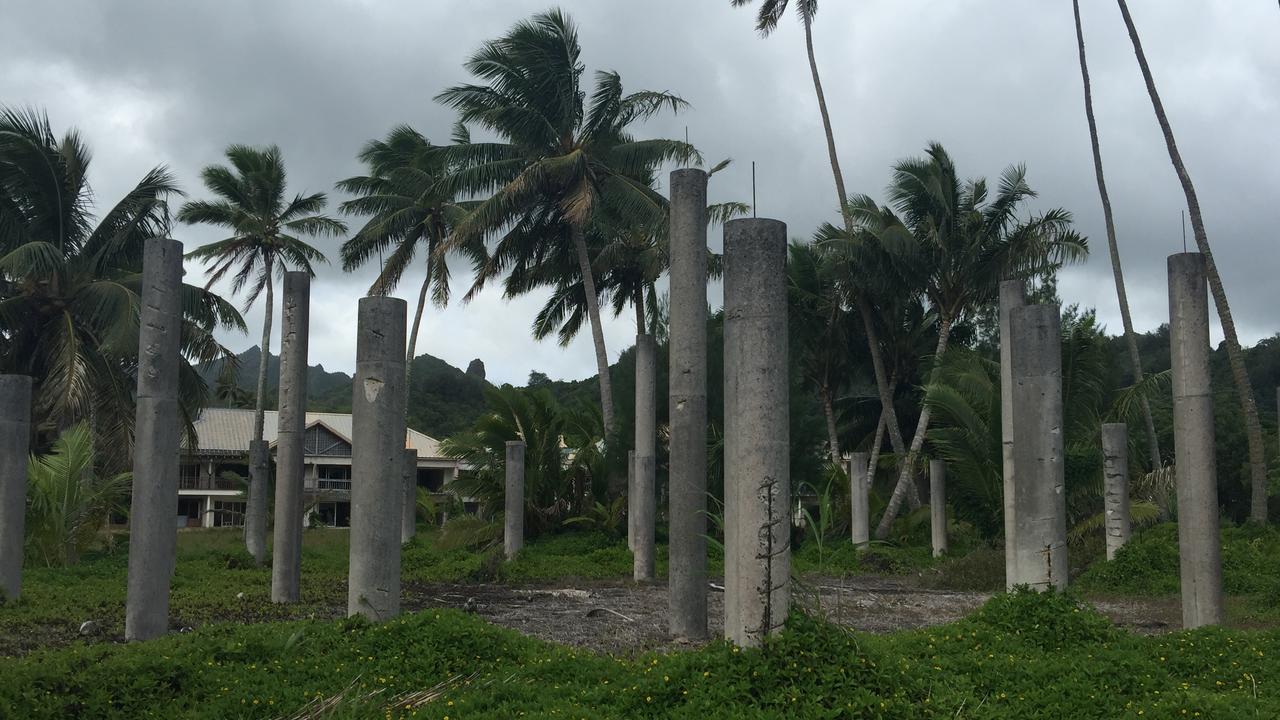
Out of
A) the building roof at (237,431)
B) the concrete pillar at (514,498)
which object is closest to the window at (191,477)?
the building roof at (237,431)

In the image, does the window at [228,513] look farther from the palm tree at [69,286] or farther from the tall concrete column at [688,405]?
the tall concrete column at [688,405]

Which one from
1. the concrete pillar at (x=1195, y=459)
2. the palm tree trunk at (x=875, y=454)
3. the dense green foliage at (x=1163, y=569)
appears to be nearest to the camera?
the concrete pillar at (x=1195, y=459)

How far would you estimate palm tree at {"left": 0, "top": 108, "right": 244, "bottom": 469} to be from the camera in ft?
63.4

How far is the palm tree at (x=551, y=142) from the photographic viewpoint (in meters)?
24.5

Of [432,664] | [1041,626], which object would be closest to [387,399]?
[432,664]

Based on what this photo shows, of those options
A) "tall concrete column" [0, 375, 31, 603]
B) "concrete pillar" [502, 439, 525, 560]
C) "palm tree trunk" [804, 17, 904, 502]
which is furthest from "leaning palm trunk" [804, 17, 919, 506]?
"tall concrete column" [0, 375, 31, 603]

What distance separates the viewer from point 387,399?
9062mm

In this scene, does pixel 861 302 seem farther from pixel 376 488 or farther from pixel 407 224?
pixel 376 488

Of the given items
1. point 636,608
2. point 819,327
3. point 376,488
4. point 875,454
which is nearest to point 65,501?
point 636,608

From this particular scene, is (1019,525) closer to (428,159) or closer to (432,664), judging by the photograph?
(432,664)

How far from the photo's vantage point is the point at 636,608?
497 inches

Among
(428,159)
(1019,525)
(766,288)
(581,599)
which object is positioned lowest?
(581,599)

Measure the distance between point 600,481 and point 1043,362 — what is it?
1473cm

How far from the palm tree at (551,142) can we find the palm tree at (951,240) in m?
5.03
